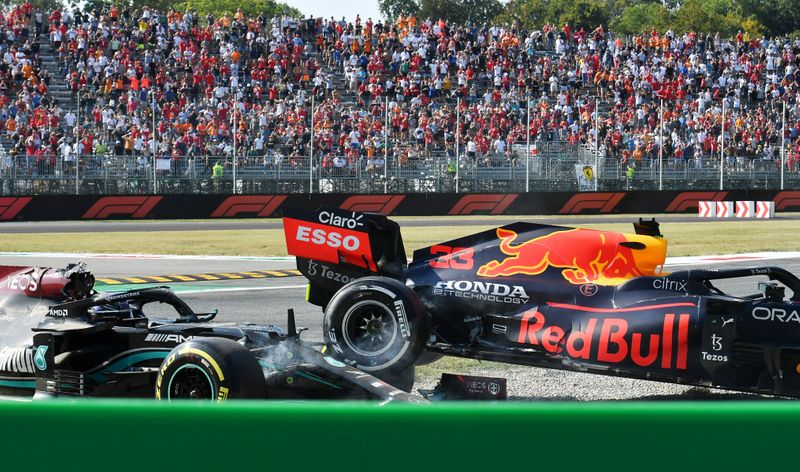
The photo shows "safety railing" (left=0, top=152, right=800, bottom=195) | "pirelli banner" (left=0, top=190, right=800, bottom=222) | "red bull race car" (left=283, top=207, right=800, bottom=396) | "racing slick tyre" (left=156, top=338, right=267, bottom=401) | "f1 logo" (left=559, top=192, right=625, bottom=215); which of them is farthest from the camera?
"f1 logo" (left=559, top=192, right=625, bottom=215)

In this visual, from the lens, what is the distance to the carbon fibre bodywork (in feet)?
18.6

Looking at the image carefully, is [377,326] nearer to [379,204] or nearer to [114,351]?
[114,351]

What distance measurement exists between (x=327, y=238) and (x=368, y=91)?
25418 millimetres

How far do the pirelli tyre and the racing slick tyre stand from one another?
1691 mm

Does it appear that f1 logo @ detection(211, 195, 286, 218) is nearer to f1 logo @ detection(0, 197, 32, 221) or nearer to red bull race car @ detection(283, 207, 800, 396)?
f1 logo @ detection(0, 197, 32, 221)

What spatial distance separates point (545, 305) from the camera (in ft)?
22.9

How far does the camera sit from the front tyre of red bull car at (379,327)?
680cm

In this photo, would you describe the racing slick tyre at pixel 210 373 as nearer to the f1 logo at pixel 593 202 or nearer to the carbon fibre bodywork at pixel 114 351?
the carbon fibre bodywork at pixel 114 351

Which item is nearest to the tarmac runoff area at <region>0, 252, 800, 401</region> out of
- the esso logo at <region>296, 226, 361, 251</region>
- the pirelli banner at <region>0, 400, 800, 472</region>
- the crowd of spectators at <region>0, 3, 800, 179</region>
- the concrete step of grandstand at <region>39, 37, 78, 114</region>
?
the esso logo at <region>296, 226, 361, 251</region>

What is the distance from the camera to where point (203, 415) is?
2.54 meters

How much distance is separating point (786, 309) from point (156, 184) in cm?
2362

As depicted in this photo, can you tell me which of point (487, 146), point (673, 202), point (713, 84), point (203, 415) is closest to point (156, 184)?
point (487, 146)

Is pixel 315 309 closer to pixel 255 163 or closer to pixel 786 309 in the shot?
pixel 786 309

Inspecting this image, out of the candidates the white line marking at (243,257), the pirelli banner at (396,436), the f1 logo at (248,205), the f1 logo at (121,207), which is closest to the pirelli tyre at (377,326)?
the pirelli banner at (396,436)
